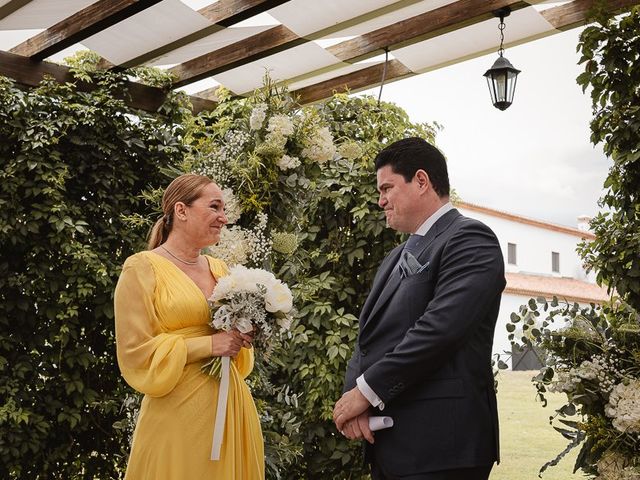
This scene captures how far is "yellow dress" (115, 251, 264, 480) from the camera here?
2596 millimetres

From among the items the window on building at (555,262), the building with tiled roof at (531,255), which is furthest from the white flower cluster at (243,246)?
the window on building at (555,262)

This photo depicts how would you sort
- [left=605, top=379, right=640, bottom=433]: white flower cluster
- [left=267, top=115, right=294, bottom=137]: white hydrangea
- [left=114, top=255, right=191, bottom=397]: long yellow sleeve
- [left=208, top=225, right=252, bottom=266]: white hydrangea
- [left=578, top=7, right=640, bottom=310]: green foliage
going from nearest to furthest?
[left=605, top=379, right=640, bottom=433]: white flower cluster < [left=114, top=255, right=191, bottom=397]: long yellow sleeve < [left=578, top=7, right=640, bottom=310]: green foliage < [left=208, top=225, right=252, bottom=266]: white hydrangea < [left=267, top=115, right=294, bottom=137]: white hydrangea

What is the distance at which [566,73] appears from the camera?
8172mm

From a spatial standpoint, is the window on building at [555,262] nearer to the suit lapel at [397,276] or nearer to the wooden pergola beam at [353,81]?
the wooden pergola beam at [353,81]

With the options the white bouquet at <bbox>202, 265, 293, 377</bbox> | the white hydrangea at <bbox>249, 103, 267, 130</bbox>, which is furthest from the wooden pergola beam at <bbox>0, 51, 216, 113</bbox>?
the white bouquet at <bbox>202, 265, 293, 377</bbox>

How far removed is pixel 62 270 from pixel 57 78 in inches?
48.5

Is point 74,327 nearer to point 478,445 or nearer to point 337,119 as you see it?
point 337,119

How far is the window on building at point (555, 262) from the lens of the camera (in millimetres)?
6332

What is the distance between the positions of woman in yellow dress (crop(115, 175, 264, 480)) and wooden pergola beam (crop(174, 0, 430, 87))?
5.68 ft

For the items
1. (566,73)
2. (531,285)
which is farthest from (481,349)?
(566,73)

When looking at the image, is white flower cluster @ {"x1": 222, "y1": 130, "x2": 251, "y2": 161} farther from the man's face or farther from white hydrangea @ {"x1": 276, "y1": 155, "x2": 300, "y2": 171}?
the man's face

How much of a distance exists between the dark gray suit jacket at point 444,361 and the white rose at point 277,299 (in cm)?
52

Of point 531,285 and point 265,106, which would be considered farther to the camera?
point 531,285

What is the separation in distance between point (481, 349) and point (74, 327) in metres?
3.01
